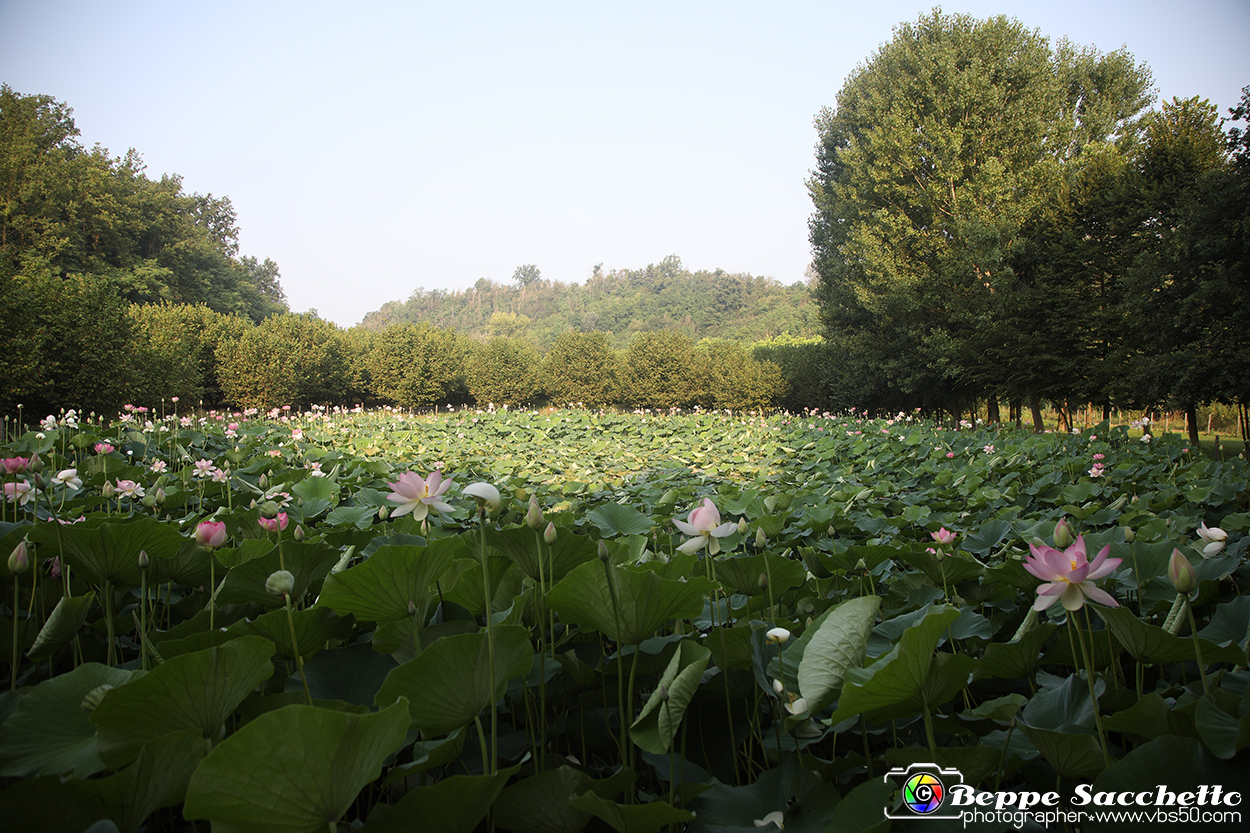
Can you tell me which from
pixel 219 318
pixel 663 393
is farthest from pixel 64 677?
pixel 219 318

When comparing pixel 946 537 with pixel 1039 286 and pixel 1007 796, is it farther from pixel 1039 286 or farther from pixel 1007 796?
pixel 1039 286

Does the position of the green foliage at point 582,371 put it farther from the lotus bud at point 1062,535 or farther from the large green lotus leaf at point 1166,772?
the large green lotus leaf at point 1166,772

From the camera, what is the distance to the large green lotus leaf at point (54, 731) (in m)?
0.68

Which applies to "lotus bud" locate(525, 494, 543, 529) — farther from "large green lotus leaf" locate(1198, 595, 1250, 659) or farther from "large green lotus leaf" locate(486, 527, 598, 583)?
"large green lotus leaf" locate(1198, 595, 1250, 659)

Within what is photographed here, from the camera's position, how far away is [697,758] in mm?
977

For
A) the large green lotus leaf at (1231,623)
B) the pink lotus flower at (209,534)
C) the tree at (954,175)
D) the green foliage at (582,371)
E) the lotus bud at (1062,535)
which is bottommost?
the large green lotus leaf at (1231,623)

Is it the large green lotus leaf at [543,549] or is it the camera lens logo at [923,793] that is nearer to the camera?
the camera lens logo at [923,793]

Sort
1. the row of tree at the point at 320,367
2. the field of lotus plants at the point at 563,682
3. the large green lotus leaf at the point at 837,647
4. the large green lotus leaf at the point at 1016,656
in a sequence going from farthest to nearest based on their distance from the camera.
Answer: the row of tree at the point at 320,367 → the large green lotus leaf at the point at 1016,656 → the large green lotus leaf at the point at 837,647 → the field of lotus plants at the point at 563,682

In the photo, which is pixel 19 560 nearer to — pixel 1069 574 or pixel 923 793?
pixel 923 793

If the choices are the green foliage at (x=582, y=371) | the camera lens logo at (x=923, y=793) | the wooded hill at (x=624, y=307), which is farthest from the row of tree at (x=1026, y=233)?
the wooded hill at (x=624, y=307)

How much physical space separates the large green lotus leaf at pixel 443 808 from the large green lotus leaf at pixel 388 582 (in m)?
0.32

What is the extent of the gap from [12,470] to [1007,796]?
2.16 meters

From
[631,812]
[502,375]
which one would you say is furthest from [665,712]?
[502,375]

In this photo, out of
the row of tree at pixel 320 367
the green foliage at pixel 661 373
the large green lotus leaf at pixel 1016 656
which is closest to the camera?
the large green lotus leaf at pixel 1016 656
